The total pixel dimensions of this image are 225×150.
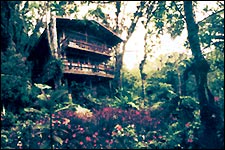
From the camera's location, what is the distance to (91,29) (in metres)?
27.0

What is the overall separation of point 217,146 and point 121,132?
14.1 feet

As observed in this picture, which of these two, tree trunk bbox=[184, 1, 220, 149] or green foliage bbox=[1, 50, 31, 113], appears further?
green foliage bbox=[1, 50, 31, 113]

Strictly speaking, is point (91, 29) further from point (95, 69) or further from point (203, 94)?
point (203, 94)

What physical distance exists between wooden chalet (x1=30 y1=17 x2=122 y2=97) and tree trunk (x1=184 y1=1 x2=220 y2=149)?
14.0 metres

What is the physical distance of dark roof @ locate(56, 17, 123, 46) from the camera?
23203 mm

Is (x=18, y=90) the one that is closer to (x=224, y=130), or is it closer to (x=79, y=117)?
(x=79, y=117)

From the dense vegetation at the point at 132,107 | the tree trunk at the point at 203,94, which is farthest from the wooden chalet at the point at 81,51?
the tree trunk at the point at 203,94

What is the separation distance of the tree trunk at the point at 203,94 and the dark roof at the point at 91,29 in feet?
45.1

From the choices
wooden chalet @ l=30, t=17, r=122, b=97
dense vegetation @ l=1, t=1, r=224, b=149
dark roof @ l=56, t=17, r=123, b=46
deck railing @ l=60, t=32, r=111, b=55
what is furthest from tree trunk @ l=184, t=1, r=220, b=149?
deck railing @ l=60, t=32, r=111, b=55

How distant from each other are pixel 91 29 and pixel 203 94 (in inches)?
793

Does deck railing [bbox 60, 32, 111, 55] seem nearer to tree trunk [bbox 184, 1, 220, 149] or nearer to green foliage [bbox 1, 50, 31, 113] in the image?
green foliage [bbox 1, 50, 31, 113]

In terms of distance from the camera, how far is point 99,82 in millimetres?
28688

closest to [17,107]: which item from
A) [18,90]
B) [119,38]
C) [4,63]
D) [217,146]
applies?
[18,90]

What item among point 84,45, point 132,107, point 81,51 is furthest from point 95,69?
point 132,107
